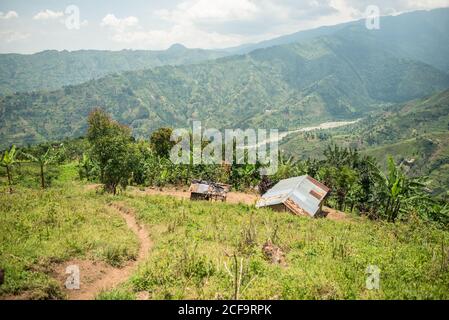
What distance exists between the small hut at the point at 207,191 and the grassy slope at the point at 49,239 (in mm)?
13839

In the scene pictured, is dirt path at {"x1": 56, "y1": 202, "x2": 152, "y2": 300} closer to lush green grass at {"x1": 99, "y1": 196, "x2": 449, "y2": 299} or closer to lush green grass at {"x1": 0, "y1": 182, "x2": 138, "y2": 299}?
lush green grass at {"x1": 0, "y1": 182, "x2": 138, "y2": 299}

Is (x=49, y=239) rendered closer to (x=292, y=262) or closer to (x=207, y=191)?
(x=292, y=262)

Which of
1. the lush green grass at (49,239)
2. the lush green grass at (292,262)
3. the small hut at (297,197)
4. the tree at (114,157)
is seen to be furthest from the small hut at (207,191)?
the lush green grass at (292,262)

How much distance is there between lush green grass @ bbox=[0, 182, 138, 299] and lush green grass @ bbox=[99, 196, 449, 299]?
1.95 meters

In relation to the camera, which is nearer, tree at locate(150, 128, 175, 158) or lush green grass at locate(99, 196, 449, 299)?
lush green grass at locate(99, 196, 449, 299)

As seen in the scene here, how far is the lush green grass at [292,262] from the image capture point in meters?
10.5

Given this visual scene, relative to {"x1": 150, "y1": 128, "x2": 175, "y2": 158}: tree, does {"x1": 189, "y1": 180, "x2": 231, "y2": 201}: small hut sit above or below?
below

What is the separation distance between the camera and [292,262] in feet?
45.9

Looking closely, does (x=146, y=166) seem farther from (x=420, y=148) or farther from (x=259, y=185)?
(x=420, y=148)

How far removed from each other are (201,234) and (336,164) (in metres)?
39.6

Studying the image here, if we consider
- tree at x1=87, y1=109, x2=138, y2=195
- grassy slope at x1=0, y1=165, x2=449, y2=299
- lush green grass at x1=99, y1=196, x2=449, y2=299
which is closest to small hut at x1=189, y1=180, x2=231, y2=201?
tree at x1=87, y1=109, x2=138, y2=195

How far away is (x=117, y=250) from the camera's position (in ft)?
47.7

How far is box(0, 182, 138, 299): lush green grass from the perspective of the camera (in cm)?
1126

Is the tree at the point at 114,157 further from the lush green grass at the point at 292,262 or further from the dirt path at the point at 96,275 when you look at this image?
the dirt path at the point at 96,275
